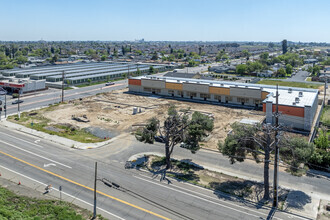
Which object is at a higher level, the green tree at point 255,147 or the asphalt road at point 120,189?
the green tree at point 255,147

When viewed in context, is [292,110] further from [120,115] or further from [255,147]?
[120,115]

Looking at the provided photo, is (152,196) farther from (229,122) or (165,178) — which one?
(229,122)

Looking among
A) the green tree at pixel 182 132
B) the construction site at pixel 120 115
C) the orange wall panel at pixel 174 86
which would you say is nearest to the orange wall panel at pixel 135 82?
the construction site at pixel 120 115

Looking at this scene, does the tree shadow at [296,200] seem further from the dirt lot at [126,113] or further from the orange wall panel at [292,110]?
the orange wall panel at [292,110]

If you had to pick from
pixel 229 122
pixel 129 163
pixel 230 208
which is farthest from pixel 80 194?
pixel 229 122

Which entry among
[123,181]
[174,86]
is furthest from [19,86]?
[123,181]

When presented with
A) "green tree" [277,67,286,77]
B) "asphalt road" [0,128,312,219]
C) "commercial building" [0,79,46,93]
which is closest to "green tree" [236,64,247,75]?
"green tree" [277,67,286,77]
